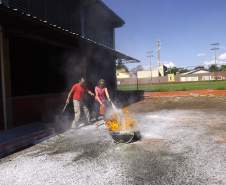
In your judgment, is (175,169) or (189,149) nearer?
(175,169)

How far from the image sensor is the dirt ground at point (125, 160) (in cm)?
479

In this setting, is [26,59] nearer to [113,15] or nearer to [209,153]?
[209,153]

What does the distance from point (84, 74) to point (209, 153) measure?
1002 centimetres

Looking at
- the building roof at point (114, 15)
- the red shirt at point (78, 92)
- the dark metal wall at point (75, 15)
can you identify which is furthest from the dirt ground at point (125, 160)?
the building roof at point (114, 15)

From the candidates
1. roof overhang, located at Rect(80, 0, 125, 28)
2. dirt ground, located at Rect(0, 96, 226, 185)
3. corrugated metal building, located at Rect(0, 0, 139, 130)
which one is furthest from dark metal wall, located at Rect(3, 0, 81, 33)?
dirt ground, located at Rect(0, 96, 226, 185)

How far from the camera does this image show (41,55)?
11.9 m

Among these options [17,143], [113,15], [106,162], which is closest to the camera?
[106,162]

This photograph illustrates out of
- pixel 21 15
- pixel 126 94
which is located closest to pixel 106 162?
pixel 21 15

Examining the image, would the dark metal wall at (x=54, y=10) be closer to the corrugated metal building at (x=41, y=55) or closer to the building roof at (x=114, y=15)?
the corrugated metal building at (x=41, y=55)

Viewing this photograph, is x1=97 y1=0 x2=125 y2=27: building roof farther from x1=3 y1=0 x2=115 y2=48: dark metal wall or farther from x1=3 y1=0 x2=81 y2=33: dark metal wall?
x1=3 y1=0 x2=81 y2=33: dark metal wall

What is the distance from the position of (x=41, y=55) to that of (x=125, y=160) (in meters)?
7.59

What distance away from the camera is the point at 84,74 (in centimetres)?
1507

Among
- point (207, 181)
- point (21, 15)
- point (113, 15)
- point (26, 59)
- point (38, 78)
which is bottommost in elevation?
point (207, 181)

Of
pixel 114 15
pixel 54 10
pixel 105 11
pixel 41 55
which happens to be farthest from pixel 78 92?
pixel 114 15
